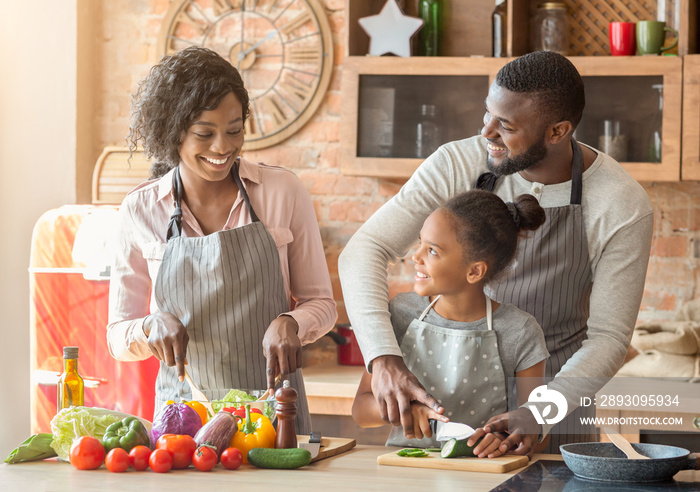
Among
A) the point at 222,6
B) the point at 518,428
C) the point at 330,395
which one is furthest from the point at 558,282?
the point at 222,6

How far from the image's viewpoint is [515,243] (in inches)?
67.0

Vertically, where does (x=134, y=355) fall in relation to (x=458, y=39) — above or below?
below

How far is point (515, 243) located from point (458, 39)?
1.82 metres

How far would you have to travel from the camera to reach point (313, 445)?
5.14 ft

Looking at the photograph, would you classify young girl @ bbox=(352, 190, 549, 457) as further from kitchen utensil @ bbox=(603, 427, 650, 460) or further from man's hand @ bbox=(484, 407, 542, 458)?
kitchen utensil @ bbox=(603, 427, 650, 460)

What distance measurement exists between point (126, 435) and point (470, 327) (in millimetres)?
671

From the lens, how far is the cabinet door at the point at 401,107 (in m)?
3.11

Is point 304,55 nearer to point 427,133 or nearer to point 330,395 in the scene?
point 427,133

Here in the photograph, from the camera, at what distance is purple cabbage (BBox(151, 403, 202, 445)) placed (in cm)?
148

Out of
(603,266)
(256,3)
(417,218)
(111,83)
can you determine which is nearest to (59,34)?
(111,83)

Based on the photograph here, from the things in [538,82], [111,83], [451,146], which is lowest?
[451,146]

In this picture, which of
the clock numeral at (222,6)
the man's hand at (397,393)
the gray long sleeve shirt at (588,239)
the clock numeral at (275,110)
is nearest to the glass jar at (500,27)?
the clock numeral at (275,110)

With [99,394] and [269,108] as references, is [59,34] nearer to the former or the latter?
[269,108]

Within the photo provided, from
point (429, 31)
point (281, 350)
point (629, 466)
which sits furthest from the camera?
point (429, 31)
